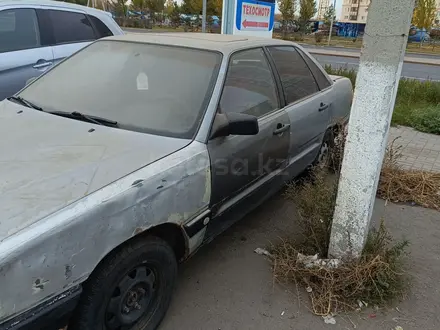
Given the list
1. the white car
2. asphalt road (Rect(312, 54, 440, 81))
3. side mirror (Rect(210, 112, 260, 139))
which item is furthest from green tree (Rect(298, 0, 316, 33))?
side mirror (Rect(210, 112, 260, 139))

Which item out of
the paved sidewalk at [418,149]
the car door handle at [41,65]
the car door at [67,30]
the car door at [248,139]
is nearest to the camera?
the car door at [248,139]

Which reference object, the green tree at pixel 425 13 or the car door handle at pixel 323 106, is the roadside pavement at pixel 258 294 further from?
the green tree at pixel 425 13

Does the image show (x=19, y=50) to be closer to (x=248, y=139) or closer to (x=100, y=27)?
(x=100, y=27)

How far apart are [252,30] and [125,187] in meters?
6.49

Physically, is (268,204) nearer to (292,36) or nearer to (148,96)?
Result: (148,96)

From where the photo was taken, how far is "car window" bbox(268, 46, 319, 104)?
3.49 m

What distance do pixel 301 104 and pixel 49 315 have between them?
2733mm

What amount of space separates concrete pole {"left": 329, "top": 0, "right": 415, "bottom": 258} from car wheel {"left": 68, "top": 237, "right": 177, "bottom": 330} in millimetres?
1207

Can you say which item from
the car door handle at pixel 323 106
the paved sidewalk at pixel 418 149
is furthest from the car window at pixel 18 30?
the paved sidewalk at pixel 418 149

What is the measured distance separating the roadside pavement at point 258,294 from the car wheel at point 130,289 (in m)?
0.24

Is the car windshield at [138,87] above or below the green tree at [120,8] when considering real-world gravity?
below

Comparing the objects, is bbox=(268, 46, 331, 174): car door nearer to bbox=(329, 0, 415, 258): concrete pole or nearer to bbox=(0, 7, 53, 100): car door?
bbox=(329, 0, 415, 258): concrete pole

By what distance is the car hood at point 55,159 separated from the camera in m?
1.68

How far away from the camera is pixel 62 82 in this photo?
115 inches
